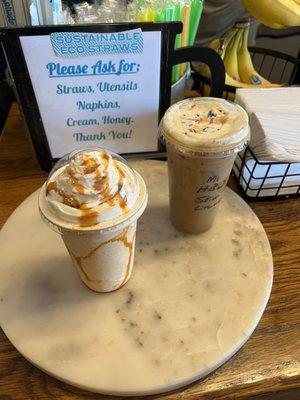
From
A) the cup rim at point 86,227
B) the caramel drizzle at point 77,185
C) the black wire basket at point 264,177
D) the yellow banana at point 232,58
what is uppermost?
the caramel drizzle at point 77,185

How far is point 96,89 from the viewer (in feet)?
2.12

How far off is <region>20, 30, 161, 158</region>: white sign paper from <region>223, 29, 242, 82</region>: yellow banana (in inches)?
14.2

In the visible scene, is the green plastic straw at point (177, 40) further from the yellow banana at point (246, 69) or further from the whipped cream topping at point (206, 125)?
the yellow banana at point (246, 69)

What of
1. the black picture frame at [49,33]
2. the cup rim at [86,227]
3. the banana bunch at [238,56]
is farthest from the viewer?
the banana bunch at [238,56]

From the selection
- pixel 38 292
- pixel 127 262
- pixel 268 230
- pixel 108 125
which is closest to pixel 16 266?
pixel 38 292

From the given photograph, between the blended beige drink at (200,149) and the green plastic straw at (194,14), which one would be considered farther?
the green plastic straw at (194,14)

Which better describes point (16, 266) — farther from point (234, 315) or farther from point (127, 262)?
point (234, 315)

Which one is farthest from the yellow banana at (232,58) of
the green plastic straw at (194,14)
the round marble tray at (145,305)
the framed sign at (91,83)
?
the round marble tray at (145,305)

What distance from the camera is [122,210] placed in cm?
43

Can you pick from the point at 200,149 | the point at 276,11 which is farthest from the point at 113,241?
the point at 276,11

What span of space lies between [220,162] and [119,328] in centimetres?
29

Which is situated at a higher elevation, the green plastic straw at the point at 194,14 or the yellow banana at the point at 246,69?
the green plastic straw at the point at 194,14

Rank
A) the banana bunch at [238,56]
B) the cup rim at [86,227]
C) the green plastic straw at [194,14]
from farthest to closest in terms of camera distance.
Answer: the banana bunch at [238,56], the green plastic straw at [194,14], the cup rim at [86,227]

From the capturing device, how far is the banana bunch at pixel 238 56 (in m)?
0.91
